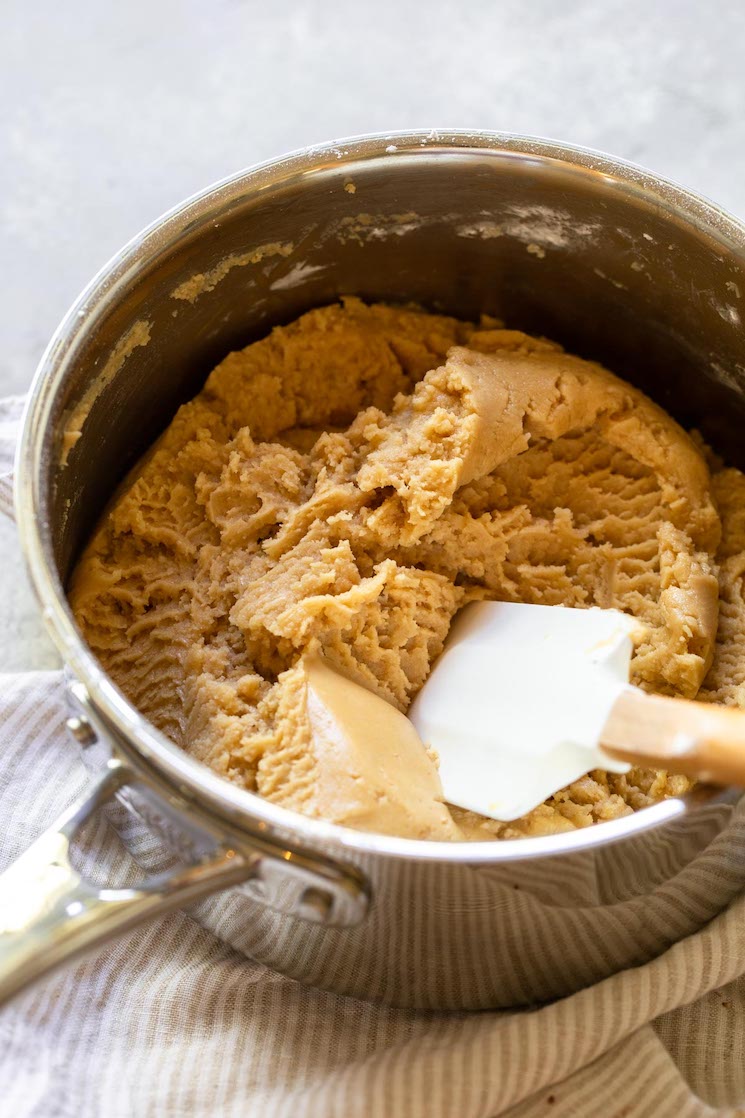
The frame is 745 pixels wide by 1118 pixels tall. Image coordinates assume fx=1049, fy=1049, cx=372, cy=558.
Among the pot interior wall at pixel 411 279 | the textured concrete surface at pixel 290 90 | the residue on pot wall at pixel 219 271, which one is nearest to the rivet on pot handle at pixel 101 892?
the pot interior wall at pixel 411 279

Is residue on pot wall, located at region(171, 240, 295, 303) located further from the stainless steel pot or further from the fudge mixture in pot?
the fudge mixture in pot

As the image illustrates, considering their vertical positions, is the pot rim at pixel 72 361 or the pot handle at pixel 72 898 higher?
the pot rim at pixel 72 361

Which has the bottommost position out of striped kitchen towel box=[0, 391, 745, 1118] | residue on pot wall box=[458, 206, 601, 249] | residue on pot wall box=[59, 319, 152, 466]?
striped kitchen towel box=[0, 391, 745, 1118]

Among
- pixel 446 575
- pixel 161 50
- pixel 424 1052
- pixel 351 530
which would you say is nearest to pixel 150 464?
A: pixel 351 530

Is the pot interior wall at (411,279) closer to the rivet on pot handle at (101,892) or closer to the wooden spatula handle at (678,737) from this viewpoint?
the rivet on pot handle at (101,892)

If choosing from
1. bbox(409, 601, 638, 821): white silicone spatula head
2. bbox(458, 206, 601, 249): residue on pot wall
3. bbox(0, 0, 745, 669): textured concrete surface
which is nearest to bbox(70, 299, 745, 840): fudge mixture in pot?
bbox(409, 601, 638, 821): white silicone spatula head

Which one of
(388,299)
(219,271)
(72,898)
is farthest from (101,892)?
(388,299)
